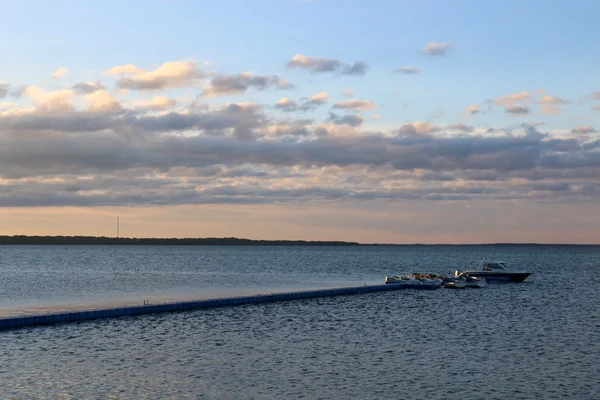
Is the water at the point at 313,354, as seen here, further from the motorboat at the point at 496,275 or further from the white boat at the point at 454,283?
the motorboat at the point at 496,275

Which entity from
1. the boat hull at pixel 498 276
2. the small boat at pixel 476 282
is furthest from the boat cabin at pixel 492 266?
the small boat at pixel 476 282

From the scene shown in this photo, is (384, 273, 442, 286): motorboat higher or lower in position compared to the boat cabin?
lower

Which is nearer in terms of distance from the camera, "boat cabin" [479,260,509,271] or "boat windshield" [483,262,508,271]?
"boat cabin" [479,260,509,271]

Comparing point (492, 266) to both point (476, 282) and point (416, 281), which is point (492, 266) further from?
point (416, 281)

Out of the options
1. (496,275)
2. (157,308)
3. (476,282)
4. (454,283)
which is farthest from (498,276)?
(157,308)

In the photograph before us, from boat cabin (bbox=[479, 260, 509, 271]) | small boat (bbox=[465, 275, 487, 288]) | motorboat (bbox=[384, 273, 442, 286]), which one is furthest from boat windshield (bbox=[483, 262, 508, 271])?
motorboat (bbox=[384, 273, 442, 286])

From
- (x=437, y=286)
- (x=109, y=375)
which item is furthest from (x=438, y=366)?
(x=437, y=286)

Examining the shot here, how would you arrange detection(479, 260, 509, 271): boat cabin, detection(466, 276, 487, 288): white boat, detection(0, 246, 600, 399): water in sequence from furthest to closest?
detection(479, 260, 509, 271): boat cabin
detection(466, 276, 487, 288): white boat
detection(0, 246, 600, 399): water

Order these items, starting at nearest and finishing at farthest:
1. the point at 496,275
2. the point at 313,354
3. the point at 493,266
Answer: the point at 313,354, the point at 496,275, the point at 493,266

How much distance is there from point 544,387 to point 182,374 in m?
17.0

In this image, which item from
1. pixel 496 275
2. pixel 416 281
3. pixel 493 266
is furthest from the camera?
pixel 493 266

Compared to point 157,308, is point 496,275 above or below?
above

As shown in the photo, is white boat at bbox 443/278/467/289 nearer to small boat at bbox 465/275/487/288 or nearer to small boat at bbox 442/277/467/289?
small boat at bbox 442/277/467/289

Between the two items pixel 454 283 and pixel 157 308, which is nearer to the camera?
pixel 157 308
